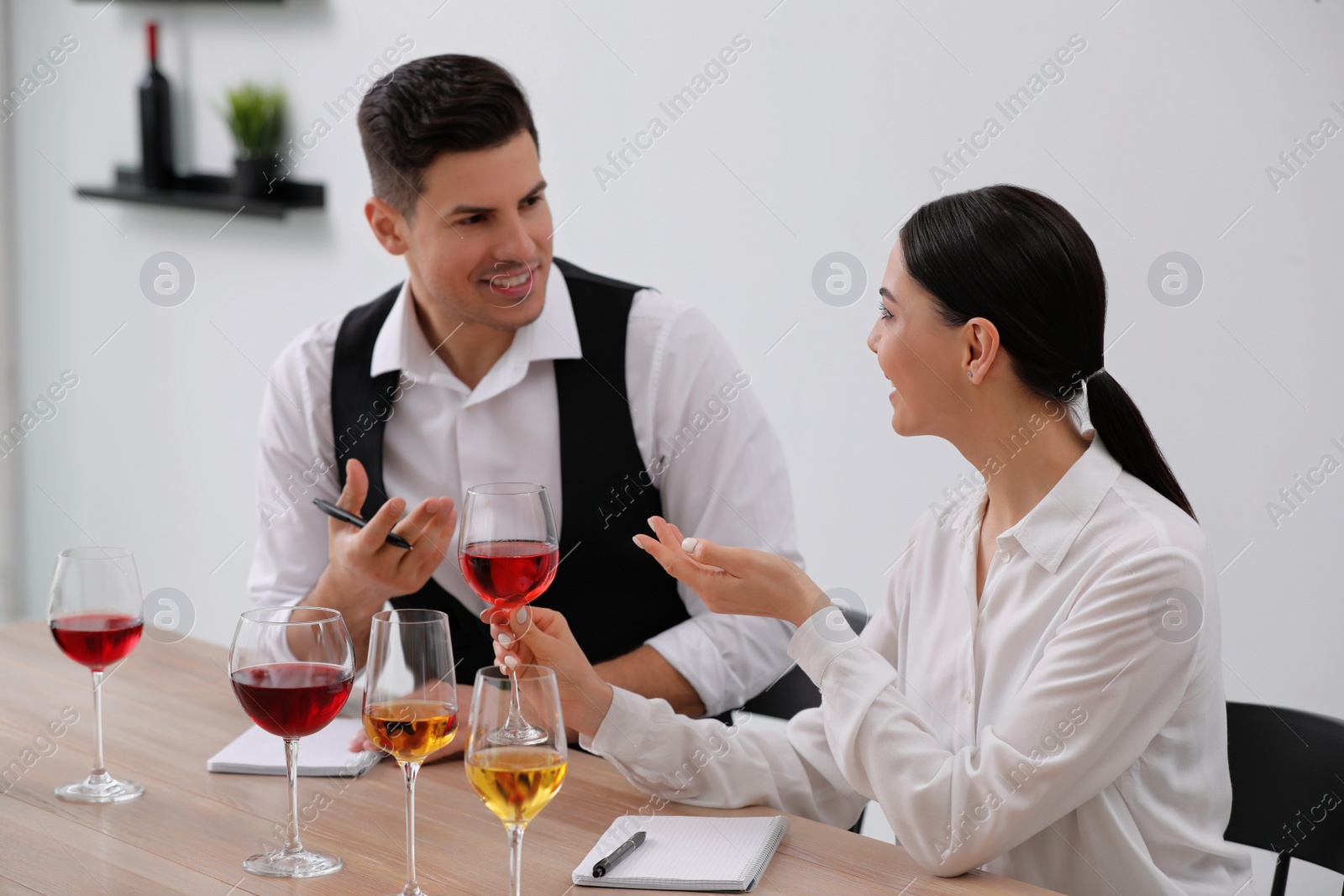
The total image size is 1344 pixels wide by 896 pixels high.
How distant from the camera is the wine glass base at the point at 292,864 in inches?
52.4

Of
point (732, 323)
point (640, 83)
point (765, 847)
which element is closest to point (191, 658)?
point (765, 847)

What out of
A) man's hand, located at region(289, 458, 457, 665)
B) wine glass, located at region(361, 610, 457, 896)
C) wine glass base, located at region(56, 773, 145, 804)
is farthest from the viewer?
man's hand, located at region(289, 458, 457, 665)

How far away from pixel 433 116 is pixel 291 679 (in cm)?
116

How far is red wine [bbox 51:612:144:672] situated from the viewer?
1555mm

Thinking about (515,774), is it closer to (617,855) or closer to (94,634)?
(617,855)

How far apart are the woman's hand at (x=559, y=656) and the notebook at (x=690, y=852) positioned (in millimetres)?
154

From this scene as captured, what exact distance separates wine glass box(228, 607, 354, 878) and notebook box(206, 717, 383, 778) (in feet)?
0.82

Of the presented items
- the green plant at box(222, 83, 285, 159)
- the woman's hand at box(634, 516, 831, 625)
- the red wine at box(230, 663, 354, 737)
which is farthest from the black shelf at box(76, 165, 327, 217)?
the red wine at box(230, 663, 354, 737)

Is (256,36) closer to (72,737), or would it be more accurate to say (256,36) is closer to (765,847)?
(72,737)

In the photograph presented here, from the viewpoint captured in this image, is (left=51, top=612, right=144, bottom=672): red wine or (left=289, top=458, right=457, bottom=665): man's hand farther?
(left=289, top=458, right=457, bottom=665): man's hand

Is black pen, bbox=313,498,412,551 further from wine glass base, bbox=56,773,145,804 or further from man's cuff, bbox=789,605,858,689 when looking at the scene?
man's cuff, bbox=789,605,858,689

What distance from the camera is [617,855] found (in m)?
1.35

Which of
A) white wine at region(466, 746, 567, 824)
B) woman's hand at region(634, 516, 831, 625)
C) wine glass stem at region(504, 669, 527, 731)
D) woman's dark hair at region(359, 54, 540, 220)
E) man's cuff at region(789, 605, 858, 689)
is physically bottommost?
white wine at region(466, 746, 567, 824)

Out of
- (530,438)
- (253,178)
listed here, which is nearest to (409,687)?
(530,438)
